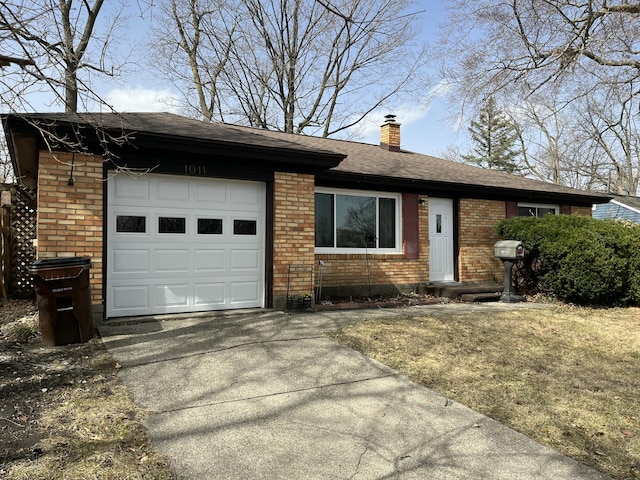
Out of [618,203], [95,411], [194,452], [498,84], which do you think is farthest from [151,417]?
[618,203]

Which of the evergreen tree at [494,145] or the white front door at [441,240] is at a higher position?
the evergreen tree at [494,145]

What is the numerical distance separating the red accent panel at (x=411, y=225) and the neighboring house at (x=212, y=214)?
32 mm

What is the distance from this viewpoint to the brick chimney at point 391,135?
48.5 ft

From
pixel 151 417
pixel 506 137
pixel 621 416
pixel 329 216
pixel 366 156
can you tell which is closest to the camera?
pixel 151 417

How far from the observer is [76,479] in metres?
2.74

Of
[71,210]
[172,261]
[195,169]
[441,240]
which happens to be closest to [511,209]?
[441,240]

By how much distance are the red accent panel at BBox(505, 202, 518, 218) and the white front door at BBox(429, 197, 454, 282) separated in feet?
6.36

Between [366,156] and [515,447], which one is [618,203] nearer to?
[366,156]

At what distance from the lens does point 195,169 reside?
717 centimetres

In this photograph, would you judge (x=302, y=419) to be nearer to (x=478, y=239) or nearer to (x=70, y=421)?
(x=70, y=421)

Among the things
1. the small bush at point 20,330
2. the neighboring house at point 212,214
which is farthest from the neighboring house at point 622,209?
the small bush at point 20,330

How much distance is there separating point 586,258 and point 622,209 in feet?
64.7

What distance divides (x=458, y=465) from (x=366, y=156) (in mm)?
10138

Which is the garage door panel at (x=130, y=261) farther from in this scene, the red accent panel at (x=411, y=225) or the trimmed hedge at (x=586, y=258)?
the trimmed hedge at (x=586, y=258)
